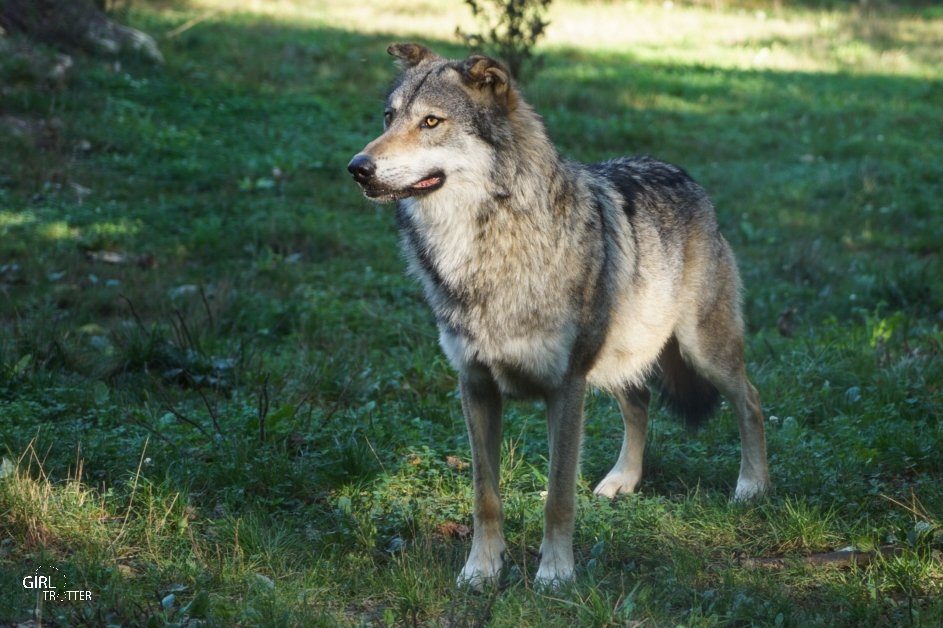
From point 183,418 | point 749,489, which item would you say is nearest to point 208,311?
point 183,418

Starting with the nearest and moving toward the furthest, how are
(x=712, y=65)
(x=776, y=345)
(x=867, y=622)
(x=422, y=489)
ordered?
(x=867, y=622) → (x=422, y=489) → (x=776, y=345) → (x=712, y=65)

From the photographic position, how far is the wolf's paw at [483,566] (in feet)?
13.5

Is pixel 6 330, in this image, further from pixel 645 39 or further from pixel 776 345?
pixel 645 39

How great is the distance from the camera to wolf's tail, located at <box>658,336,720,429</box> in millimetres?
5316

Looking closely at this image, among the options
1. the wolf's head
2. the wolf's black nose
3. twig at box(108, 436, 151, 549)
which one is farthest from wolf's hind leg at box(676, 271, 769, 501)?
twig at box(108, 436, 151, 549)

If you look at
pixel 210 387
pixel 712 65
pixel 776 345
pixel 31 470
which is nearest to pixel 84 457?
pixel 31 470

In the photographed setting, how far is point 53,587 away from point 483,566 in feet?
5.47

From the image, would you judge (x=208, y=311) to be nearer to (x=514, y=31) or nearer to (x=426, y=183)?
(x=426, y=183)

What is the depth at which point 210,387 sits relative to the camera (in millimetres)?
5938

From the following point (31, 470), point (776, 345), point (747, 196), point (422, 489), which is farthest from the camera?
point (747, 196)

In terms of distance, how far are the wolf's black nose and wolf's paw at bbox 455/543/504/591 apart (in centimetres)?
162

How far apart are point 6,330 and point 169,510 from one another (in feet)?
8.76

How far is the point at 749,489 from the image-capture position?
493 cm

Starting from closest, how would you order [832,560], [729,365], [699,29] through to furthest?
[832,560]
[729,365]
[699,29]
